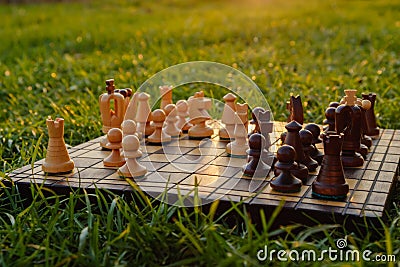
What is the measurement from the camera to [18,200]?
2.17 metres

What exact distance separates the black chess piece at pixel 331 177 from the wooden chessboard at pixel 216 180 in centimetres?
3

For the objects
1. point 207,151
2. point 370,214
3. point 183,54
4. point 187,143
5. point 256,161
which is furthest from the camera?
point 183,54

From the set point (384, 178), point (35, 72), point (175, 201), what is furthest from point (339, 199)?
point (35, 72)

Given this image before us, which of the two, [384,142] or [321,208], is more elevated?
[321,208]

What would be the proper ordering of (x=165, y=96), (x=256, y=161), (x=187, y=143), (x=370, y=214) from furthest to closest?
(x=165, y=96) < (x=187, y=143) < (x=256, y=161) < (x=370, y=214)

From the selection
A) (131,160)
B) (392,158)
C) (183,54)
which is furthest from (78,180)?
(183,54)

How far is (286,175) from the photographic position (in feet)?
6.40

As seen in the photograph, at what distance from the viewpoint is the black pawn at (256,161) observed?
6.81ft

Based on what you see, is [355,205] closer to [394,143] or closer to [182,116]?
[394,143]

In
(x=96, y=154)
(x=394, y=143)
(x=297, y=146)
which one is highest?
(x=297, y=146)

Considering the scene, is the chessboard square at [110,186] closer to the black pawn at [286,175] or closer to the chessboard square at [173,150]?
the chessboard square at [173,150]

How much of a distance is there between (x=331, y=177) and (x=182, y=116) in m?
1.05

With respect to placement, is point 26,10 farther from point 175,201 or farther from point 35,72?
point 175,201

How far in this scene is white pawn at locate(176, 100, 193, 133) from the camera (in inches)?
108
